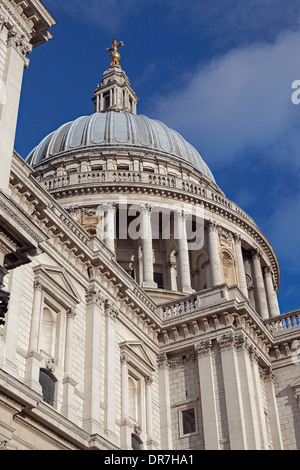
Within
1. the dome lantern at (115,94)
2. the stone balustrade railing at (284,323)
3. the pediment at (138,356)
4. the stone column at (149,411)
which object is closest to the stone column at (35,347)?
the pediment at (138,356)

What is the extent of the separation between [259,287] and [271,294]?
1133 mm

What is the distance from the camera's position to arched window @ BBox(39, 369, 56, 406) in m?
22.8

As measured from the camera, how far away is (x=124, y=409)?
26453mm

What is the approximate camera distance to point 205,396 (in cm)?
2842

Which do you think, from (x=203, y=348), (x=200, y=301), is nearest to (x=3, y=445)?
(x=203, y=348)

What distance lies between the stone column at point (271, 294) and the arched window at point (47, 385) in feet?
85.7

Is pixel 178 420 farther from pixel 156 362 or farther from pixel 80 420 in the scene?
pixel 80 420

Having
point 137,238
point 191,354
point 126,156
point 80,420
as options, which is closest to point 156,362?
point 191,354

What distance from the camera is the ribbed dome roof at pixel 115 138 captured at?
54.1 metres

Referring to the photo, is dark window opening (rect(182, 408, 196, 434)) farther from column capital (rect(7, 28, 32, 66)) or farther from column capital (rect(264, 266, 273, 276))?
column capital (rect(264, 266, 273, 276))

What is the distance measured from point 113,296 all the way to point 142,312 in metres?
2.28

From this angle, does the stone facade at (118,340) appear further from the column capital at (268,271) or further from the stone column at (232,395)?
the column capital at (268,271)

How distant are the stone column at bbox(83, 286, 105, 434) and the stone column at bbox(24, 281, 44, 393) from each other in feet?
8.73

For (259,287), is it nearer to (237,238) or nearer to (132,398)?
(237,238)
